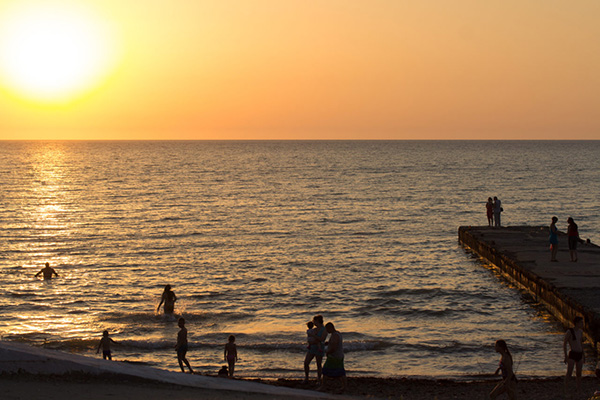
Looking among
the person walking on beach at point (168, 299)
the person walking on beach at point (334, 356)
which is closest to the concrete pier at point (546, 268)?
the person walking on beach at point (334, 356)

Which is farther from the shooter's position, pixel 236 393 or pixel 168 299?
pixel 168 299

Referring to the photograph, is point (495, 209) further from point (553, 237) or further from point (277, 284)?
point (277, 284)

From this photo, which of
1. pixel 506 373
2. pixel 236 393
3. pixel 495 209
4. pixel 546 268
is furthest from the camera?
pixel 495 209

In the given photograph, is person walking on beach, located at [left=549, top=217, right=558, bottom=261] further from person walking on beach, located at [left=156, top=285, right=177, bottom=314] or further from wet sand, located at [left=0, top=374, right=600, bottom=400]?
person walking on beach, located at [left=156, top=285, right=177, bottom=314]

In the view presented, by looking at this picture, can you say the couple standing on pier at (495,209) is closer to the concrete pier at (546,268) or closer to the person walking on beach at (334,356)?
the concrete pier at (546,268)

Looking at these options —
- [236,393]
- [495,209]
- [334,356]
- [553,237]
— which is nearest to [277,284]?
[553,237]

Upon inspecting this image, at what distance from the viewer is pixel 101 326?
70.5 feet

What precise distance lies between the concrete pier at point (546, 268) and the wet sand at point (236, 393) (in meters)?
3.62

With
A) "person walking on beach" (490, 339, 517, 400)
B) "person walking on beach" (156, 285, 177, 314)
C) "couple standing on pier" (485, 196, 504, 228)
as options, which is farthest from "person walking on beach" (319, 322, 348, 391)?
"couple standing on pier" (485, 196, 504, 228)

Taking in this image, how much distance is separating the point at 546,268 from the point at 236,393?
16173mm

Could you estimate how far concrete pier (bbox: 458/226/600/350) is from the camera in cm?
1912

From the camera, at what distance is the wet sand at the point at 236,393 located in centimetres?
1177

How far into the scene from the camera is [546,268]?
24672 millimetres

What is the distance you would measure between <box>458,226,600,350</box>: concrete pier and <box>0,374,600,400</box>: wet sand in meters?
3.62
